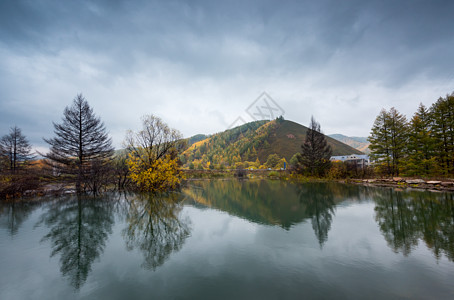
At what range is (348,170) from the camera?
34.6 metres

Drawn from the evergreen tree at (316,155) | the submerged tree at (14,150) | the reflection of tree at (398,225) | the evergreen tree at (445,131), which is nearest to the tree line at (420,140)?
the evergreen tree at (445,131)

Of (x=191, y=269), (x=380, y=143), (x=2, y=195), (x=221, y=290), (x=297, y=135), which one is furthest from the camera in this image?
(x=297, y=135)

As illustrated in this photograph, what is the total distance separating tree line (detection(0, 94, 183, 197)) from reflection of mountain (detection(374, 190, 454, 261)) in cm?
1901

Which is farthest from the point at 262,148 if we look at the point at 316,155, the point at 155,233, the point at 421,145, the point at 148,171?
the point at 155,233

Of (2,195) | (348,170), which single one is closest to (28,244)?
(2,195)

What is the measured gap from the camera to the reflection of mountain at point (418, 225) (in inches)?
266

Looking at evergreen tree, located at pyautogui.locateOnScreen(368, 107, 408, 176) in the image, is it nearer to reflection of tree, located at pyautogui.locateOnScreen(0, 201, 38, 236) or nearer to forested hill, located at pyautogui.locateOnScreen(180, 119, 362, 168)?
reflection of tree, located at pyautogui.locateOnScreen(0, 201, 38, 236)

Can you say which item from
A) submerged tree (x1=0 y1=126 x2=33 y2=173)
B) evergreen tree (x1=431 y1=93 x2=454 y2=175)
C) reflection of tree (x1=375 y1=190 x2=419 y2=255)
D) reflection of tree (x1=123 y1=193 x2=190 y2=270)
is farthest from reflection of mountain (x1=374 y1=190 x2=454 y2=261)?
submerged tree (x1=0 y1=126 x2=33 y2=173)

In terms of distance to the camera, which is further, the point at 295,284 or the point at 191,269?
the point at 191,269

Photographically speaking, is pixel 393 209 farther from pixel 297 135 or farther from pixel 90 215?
pixel 297 135

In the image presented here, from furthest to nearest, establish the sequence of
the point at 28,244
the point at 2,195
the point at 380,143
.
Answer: the point at 380,143
the point at 2,195
the point at 28,244

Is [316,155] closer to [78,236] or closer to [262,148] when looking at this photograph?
[78,236]

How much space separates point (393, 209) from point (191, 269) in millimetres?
13242

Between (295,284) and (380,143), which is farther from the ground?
(380,143)
